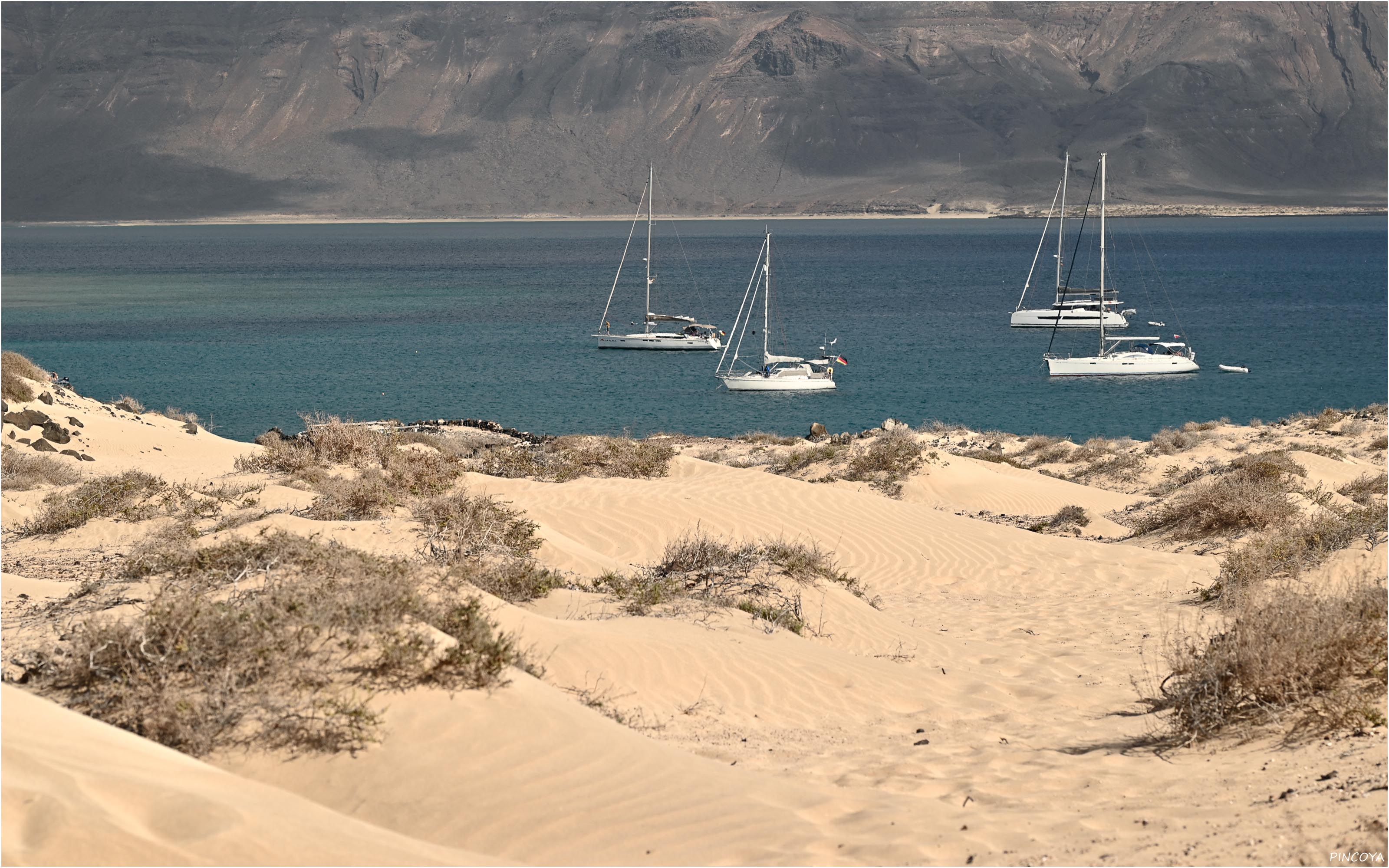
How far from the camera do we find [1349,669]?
732 cm

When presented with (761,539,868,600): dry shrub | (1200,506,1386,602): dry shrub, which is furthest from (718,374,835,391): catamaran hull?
(761,539,868,600): dry shrub

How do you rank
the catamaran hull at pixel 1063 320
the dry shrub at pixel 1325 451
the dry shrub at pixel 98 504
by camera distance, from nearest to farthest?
1. the dry shrub at pixel 98 504
2. the dry shrub at pixel 1325 451
3. the catamaran hull at pixel 1063 320

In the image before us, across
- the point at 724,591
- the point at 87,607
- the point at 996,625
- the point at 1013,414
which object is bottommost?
the point at 1013,414

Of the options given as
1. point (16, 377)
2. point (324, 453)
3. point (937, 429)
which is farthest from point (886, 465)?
point (16, 377)

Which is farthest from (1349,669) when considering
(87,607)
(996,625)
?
(87,607)

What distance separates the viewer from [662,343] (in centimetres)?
5691

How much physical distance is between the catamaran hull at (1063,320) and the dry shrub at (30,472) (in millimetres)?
55284

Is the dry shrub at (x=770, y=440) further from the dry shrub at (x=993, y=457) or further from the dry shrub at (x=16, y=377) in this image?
the dry shrub at (x=16, y=377)

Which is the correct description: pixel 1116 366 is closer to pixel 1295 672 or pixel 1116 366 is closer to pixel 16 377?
pixel 16 377

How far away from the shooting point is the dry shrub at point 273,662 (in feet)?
21.3

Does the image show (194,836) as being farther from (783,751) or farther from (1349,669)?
(1349,669)

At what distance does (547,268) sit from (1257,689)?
10978cm

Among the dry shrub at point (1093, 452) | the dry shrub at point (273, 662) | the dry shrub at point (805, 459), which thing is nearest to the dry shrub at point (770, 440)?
the dry shrub at point (805, 459)

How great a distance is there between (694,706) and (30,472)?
11498 millimetres
